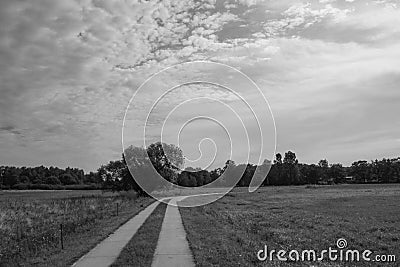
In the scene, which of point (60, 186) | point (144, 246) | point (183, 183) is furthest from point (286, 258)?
point (60, 186)

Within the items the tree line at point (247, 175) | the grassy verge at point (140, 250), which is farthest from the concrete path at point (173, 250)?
the tree line at point (247, 175)

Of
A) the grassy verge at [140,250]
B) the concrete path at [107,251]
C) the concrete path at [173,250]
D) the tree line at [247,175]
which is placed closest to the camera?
the concrete path at [173,250]

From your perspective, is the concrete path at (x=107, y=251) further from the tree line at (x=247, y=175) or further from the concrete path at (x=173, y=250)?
the tree line at (x=247, y=175)

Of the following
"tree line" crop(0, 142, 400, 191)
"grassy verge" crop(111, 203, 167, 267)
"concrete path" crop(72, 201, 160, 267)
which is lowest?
"concrete path" crop(72, 201, 160, 267)

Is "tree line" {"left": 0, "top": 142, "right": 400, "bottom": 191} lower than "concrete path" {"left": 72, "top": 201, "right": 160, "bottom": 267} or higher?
higher

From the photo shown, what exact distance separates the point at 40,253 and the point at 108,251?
236 cm

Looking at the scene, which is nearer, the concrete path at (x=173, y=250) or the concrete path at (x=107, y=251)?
the concrete path at (x=173, y=250)

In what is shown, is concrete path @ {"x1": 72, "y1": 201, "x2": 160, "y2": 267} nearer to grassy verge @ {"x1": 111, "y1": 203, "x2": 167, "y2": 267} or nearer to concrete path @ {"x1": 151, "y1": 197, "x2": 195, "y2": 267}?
grassy verge @ {"x1": 111, "y1": 203, "x2": 167, "y2": 267}

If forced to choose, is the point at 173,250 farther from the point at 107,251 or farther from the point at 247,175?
the point at 247,175

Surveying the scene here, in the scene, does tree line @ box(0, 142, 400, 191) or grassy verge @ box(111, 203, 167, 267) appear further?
tree line @ box(0, 142, 400, 191)

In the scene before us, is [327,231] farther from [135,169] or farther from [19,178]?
[19,178]

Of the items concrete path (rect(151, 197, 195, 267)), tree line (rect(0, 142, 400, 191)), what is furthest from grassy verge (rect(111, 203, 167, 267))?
tree line (rect(0, 142, 400, 191))

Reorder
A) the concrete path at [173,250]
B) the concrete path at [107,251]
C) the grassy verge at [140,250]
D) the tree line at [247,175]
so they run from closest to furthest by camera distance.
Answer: the concrete path at [173,250] < the grassy verge at [140,250] < the concrete path at [107,251] < the tree line at [247,175]

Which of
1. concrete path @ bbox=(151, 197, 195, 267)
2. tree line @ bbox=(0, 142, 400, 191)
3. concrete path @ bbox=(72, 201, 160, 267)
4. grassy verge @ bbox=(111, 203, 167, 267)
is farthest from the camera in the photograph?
tree line @ bbox=(0, 142, 400, 191)
